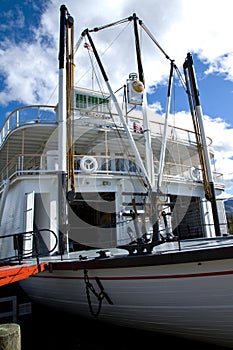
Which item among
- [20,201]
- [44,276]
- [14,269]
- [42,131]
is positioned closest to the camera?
[14,269]

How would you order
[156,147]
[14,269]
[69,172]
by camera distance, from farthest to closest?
1. [156,147]
2. [69,172]
3. [14,269]

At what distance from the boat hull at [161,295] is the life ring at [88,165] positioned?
17.6ft

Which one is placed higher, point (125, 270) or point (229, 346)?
point (125, 270)

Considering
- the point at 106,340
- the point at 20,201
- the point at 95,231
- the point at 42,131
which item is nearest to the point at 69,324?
the point at 106,340

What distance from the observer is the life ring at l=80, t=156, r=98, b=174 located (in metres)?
11.0

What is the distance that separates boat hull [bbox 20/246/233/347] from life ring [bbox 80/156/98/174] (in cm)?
536

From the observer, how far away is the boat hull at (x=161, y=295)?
165 inches

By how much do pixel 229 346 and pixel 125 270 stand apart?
2178 millimetres

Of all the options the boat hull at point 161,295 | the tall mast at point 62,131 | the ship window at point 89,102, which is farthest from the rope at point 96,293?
the ship window at point 89,102

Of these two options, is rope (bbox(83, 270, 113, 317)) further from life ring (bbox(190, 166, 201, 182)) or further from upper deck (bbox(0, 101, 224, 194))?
life ring (bbox(190, 166, 201, 182))

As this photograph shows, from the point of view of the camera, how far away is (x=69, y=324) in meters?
7.08

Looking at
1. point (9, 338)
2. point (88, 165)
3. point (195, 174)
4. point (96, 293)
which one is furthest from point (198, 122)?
point (9, 338)

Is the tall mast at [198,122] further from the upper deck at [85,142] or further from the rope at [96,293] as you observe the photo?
the rope at [96,293]

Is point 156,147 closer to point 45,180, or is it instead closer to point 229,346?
point 45,180
